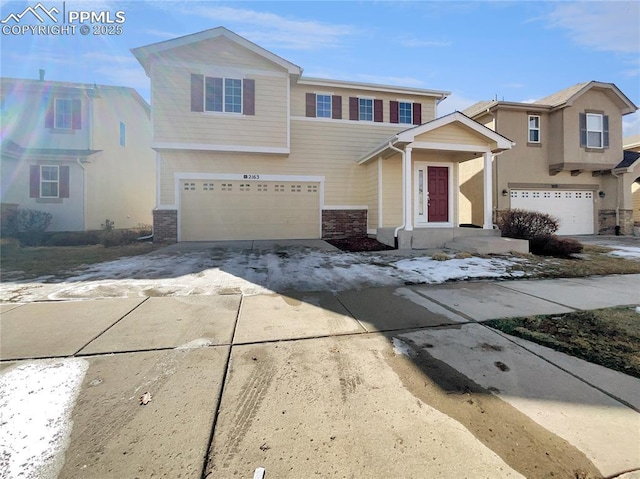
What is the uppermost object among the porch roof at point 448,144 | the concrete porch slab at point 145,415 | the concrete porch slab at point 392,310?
the porch roof at point 448,144

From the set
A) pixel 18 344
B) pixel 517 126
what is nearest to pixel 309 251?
pixel 18 344

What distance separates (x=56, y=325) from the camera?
3.61 m

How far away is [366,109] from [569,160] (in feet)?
31.6

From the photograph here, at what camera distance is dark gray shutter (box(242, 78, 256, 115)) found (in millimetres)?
11469

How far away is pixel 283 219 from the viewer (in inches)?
487

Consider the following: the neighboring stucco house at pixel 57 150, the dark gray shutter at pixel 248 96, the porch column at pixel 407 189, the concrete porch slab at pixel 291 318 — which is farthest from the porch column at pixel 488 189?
the neighboring stucco house at pixel 57 150

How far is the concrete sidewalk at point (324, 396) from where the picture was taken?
1.72 m

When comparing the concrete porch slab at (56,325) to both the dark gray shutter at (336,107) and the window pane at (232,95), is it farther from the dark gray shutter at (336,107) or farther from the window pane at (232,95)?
the dark gray shutter at (336,107)

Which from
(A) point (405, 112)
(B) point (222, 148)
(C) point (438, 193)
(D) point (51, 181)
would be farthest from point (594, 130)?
→ (D) point (51, 181)

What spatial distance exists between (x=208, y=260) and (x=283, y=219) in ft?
16.1

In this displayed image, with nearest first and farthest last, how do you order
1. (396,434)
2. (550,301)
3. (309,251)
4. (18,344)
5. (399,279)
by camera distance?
(396,434), (18,344), (550,301), (399,279), (309,251)

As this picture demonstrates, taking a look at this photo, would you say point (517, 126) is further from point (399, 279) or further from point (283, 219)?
point (399, 279)

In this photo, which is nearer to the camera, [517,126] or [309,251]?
[309,251]

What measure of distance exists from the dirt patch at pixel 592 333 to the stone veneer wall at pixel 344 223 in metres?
9.15
